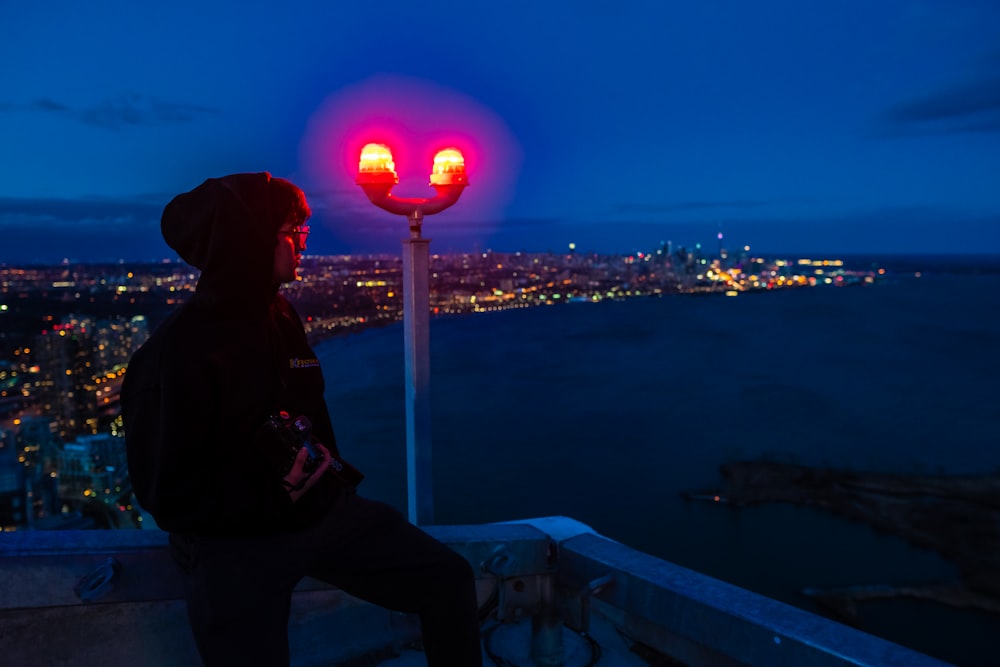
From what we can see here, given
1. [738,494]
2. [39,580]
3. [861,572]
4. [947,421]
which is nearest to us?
[39,580]

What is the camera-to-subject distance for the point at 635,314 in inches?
2314

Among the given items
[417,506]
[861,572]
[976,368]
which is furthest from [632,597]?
[976,368]

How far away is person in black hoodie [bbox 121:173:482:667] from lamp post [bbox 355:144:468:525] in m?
1.44

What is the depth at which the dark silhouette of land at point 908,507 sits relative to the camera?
1348cm

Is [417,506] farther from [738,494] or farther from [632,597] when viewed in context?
[738,494]

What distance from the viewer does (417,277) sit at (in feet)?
10.0

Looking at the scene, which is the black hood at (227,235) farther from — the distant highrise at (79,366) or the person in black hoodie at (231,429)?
the distant highrise at (79,366)

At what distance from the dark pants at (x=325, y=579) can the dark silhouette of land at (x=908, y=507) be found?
13243mm

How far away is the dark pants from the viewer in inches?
56.1

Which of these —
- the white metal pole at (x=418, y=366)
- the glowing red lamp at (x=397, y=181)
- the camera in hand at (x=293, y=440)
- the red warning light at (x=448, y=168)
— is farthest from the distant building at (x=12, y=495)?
the camera in hand at (x=293, y=440)

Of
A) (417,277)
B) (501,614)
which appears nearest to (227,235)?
(501,614)

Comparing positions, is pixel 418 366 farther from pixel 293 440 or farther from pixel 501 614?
pixel 293 440

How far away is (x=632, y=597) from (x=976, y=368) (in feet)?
133

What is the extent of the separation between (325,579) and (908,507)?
18715 millimetres
